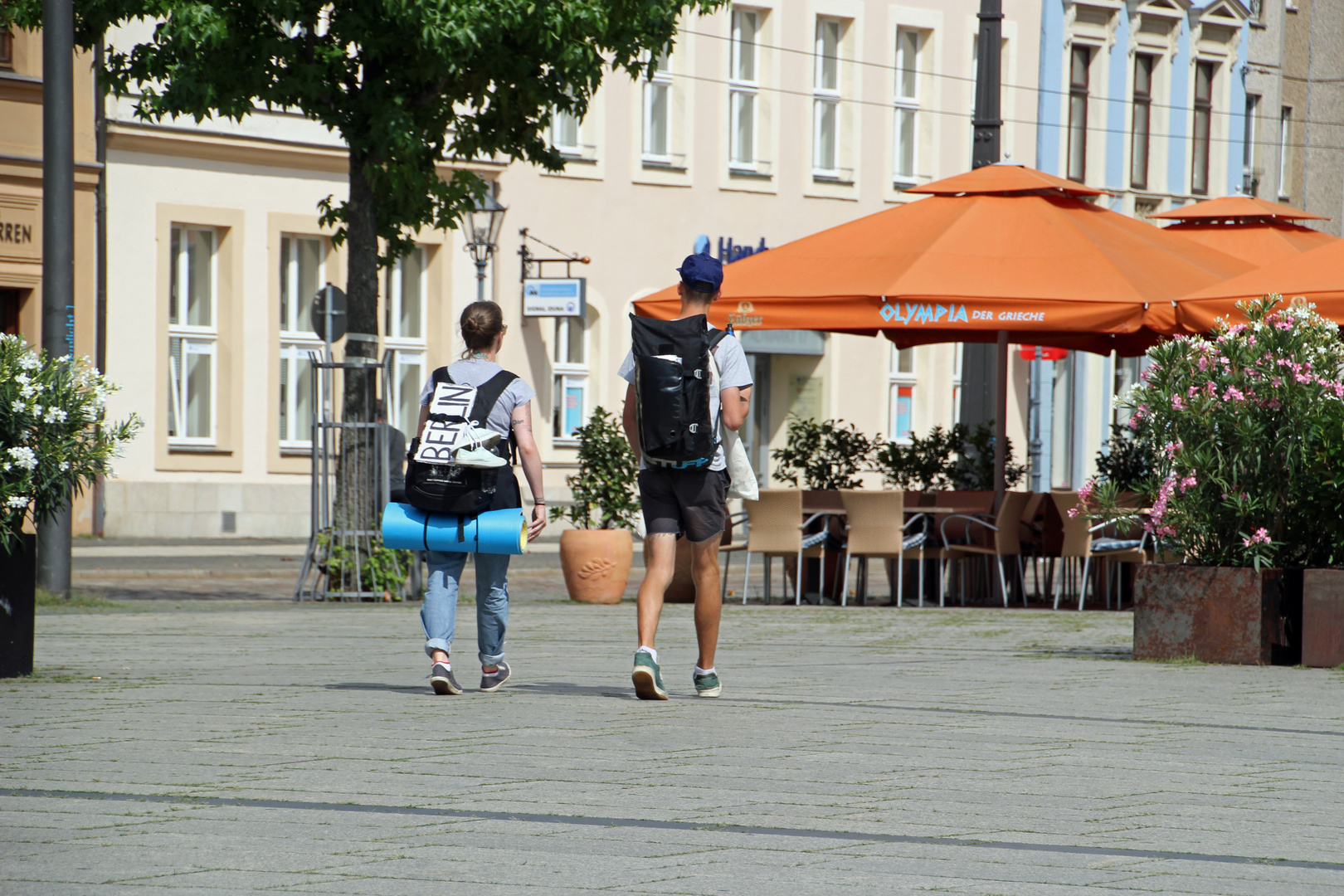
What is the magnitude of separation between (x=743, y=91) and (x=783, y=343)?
3.80m

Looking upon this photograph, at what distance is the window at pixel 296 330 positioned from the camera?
2733cm

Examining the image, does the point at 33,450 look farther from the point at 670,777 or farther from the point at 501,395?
the point at 670,777

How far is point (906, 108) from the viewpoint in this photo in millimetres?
34406

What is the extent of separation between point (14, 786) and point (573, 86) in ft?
33.2

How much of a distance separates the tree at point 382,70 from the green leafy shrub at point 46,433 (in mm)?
5807

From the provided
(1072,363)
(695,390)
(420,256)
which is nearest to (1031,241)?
(695,390)

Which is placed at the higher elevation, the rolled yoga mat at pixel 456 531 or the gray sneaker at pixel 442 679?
the rolled yoga mat at pixel 456 531

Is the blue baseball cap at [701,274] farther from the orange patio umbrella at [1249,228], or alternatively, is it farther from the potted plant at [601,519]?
the orange patio umbrella at [1249,228]

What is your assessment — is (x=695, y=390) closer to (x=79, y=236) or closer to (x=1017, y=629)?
(x=1017, y=629)

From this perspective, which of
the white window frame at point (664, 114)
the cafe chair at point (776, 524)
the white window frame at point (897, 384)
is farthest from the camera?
the white window frame at point (897, 384)

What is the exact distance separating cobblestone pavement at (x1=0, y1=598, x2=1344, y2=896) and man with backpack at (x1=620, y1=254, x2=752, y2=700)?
1.05ft

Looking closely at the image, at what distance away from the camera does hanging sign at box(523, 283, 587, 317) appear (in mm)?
28562

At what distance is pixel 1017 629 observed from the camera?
499 inches

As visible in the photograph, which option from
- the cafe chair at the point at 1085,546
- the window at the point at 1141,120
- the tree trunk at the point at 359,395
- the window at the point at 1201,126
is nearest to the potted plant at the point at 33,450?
the tree trunk at the point at 359,395
